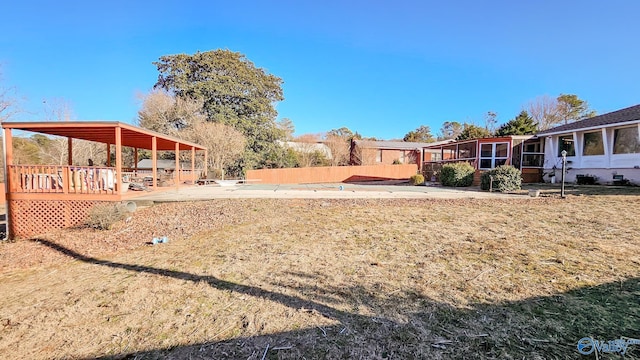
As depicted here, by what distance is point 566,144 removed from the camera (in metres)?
16.3

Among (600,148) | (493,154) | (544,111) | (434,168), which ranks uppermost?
(544,111)

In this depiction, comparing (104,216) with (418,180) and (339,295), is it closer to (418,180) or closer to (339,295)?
(339,295)

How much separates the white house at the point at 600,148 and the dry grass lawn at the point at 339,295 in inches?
436

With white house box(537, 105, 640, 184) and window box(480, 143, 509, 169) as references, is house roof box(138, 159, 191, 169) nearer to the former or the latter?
window box(480, 143, 509, 169)

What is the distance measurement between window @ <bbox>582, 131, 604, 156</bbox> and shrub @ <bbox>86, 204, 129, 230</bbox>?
68.5ft

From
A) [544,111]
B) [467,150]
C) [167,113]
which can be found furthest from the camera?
[544,111]

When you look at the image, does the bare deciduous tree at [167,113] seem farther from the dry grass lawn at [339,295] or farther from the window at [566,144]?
the window at [566,144]

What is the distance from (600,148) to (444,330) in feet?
59.4

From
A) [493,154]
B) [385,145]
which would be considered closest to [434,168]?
[493,154]

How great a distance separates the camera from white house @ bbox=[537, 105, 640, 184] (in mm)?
12688

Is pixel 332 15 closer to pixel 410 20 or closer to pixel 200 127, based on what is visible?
pixel 410 20

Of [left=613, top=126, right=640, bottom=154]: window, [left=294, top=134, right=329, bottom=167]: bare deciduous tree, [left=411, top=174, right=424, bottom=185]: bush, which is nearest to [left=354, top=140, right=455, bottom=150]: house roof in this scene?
[left=294, top=134, right=329, bottom=167]: bare deciduous tree

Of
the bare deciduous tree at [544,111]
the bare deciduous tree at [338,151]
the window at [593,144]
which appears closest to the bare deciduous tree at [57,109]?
the bare deciduous tree at [338,151]

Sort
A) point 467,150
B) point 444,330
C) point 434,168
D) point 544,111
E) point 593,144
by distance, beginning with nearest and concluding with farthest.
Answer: point 444,330 < point 593,144 < point 467,150 < point 434,168 < point 544,111
